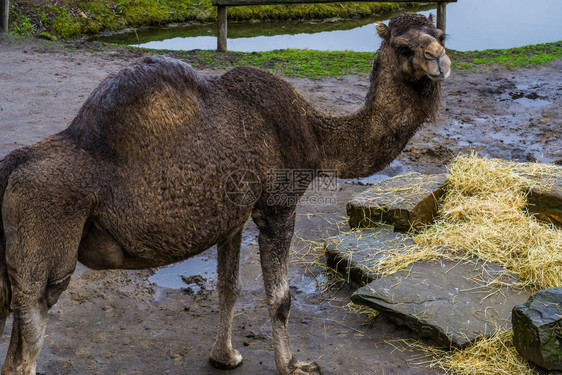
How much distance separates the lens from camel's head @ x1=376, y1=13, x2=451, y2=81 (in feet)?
13.6

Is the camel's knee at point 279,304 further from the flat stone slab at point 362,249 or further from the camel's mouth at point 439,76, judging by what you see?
the camel's mouth at point 439,76

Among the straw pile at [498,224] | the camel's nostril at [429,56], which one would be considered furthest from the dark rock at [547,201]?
the camel's nostril at [429,56]

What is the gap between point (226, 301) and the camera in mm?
5156

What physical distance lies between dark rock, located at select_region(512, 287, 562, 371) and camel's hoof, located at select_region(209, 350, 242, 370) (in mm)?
2105

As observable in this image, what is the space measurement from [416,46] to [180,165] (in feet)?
5.49

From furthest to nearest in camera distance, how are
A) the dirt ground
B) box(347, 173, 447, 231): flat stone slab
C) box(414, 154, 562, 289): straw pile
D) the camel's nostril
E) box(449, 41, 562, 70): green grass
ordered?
box(449, 41, 562, 70): green grass, box(347, 173, 447, 231): flat stone slab, box(414, 154, 562, 289): straw pile, the dirt ground, the camel's nostril

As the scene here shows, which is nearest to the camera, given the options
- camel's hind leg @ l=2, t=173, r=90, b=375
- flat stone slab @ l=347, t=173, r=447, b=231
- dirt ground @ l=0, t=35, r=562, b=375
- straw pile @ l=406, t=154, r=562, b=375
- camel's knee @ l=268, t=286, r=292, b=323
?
camel's hind leg @ l=2, t=173, r=90, b=375

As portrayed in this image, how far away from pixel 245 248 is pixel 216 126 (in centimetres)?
301

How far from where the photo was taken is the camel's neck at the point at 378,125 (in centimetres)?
444

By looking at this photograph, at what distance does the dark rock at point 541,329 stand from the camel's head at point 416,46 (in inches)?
72.9

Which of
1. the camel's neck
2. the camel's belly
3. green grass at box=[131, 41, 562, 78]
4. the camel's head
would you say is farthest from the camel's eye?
green grass at box=[131, 41, 562, 78]

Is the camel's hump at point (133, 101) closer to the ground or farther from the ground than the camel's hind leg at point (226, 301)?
farther from the ground

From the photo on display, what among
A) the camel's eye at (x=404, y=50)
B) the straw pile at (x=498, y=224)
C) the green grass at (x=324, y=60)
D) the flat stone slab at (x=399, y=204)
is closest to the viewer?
the camel's eye at (x=404, y=50)

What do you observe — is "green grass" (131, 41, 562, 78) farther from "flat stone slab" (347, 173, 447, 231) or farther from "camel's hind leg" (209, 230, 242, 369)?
"camel's hind leg" (209, 230, 242, 369)
